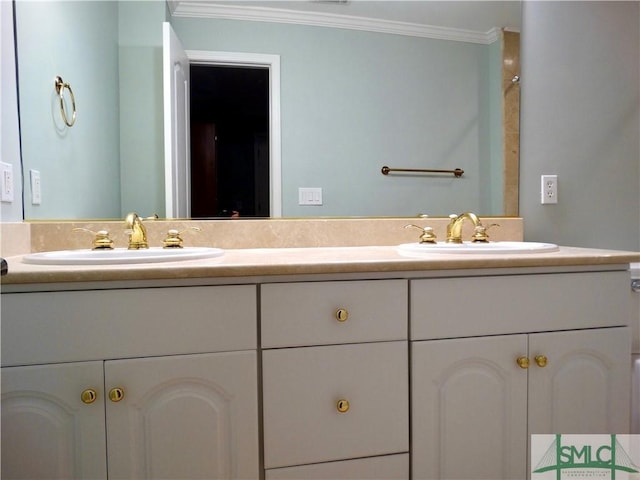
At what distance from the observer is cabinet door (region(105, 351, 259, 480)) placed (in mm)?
822

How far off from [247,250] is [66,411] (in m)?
0.67

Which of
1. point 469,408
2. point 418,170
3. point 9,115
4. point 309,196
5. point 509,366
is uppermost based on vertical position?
point 9,115

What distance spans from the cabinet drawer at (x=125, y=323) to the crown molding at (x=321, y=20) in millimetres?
1051

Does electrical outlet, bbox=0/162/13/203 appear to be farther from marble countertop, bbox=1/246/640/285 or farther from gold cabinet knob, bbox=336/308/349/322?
gold cabinet knob, bbox=336/308/349/322

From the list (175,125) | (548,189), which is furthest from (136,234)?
(548,189)

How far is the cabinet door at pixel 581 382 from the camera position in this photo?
1.02 m

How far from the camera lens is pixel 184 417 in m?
0.85

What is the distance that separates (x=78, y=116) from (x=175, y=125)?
32cm

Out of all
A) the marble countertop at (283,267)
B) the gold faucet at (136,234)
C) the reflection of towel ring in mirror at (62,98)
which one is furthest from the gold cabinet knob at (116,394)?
the reflection of towel ring in mirror at (62,98)

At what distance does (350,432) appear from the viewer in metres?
0.91

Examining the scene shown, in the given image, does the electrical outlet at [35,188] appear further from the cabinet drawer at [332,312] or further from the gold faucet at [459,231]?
the gold faucet at [459,231]

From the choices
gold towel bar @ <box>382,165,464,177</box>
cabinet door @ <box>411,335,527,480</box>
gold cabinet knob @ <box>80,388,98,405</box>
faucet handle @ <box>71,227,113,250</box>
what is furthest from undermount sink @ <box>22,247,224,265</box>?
gold towel bar @ <box>382,165,464,177</box>

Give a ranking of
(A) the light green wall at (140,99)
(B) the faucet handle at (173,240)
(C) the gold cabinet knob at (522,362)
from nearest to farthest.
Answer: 1. (C) the gold cabinet knob at (522,362)
2. (B) the faucet handle at (173,240)
3. (A) the light green wall at (140,99)

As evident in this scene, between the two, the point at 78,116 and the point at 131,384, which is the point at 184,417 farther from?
the point at 78,116
